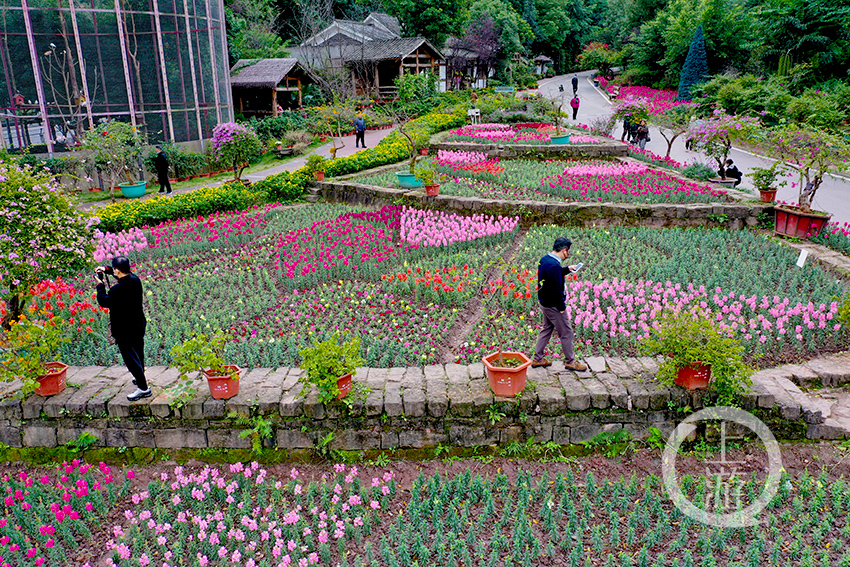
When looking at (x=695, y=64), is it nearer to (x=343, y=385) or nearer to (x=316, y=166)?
(x=316, y=166)

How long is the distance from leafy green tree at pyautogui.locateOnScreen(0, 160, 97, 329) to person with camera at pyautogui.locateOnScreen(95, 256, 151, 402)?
1970 mm

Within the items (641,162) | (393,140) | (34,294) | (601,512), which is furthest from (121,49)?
(601,512)

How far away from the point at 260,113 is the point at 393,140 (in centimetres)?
1144

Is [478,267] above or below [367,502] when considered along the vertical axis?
above

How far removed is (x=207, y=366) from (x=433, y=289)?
3439 millimetres

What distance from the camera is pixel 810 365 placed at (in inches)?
230

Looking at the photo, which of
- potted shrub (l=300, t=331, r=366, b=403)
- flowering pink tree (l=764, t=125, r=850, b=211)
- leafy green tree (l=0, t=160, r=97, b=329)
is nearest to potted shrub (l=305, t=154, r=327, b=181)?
leafy green tree (l=0, t=160, r=97, b=329)

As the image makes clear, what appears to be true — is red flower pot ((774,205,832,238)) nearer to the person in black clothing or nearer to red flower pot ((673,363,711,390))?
red flower pot ((673,363,711,390))

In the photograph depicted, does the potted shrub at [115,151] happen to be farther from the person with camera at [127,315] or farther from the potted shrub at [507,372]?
the potted shrub at [507,372]

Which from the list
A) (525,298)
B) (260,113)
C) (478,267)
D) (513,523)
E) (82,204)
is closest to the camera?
(513,523)

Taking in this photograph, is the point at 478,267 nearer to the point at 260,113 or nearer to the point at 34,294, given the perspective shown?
the point at 34,294

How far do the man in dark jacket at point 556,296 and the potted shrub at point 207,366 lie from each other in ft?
8.87

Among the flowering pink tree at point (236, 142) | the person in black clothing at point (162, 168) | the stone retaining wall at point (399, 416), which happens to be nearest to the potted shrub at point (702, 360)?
the stone retaining wall at point (399, 416)

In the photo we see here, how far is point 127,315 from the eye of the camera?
195 inches
